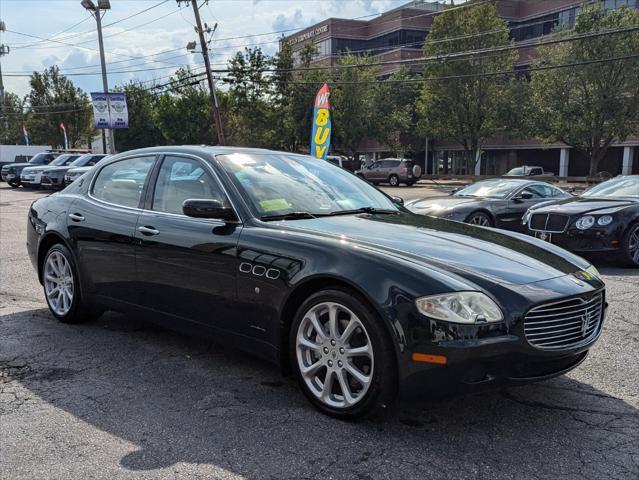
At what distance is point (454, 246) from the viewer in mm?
3502

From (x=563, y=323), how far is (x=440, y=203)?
7710 millimetres

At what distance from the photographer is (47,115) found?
58.3 meters

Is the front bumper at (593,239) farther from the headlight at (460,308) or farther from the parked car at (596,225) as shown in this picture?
the headlight at (460,308)

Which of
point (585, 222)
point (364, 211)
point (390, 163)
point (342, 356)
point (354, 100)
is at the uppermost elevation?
point (354, 100)

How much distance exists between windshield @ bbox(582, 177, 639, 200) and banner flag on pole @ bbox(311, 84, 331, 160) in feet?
33.0

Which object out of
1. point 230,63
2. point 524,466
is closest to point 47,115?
point 230,63

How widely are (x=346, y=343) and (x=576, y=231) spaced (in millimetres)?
6144

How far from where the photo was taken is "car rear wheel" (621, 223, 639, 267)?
26.3 ft

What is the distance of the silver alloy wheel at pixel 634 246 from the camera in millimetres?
8062

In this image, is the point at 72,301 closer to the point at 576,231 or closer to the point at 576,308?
the point at 576,308

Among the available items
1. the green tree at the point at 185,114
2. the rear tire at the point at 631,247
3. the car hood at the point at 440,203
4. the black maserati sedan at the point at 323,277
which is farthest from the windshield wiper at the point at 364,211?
the green tree at the point at 185,114

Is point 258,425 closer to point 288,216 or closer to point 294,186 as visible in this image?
point 288,216

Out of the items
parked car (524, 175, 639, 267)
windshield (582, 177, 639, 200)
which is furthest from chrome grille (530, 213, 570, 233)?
windshield (582, 177, 639, 200)

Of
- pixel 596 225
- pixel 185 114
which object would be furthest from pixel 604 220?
pixel 185 114
